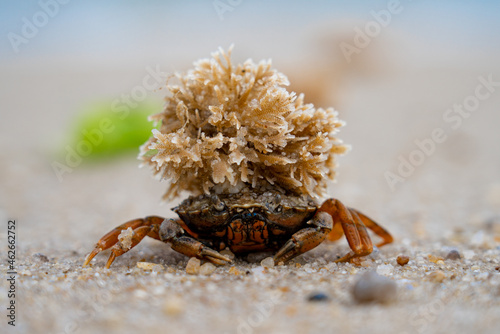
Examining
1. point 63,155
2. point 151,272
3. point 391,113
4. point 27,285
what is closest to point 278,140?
point 151,272

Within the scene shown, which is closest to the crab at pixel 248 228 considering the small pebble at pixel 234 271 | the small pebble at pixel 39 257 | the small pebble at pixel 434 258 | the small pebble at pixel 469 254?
the small pebble at pixel 234 271

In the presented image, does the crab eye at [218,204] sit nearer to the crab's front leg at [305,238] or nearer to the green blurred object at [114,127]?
the crab's front leg at [305,238]

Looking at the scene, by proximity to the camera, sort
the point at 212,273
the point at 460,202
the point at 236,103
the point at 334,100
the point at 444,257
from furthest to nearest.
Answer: the point at 334,100 → the point at 460,202 → the point at 444,257 → the point at 236,103 → the point at 212,273

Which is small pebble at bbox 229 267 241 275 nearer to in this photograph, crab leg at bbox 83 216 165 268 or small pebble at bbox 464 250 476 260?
crab leg at bbox 83 216 165 268

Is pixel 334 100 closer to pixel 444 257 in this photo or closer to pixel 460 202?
pixel 460 202

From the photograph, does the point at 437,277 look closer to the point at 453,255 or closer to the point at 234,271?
the point at 453,255

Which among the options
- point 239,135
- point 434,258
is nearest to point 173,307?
point 239,135
